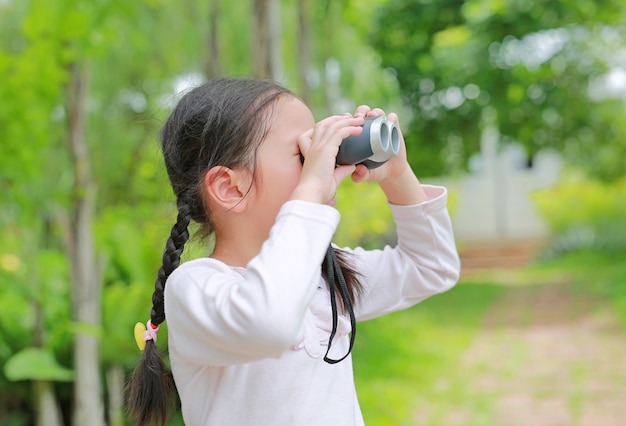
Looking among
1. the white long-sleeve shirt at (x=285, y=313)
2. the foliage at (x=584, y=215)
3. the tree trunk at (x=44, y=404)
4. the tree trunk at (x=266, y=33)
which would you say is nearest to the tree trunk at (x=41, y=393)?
the tree trunk at (x=44, y=404)

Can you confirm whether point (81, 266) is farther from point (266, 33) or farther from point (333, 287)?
point (333, 287)

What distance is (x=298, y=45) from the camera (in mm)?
4227

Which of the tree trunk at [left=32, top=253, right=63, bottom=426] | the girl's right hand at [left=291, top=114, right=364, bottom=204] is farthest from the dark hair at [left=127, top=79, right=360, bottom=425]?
the tree trunk at [left=32, top=253, right=63, bottom=426]

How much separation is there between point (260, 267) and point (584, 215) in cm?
1114

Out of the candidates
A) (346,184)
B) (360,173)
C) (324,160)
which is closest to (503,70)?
(346,184)

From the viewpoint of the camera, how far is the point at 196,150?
3.69 ft

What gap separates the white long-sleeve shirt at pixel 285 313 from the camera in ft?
2.93

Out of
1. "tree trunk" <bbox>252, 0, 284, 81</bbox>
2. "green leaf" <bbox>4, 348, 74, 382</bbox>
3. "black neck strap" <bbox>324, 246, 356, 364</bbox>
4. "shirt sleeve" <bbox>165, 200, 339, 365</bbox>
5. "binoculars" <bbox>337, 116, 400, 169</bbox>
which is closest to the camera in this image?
"shirt sleeve" <bbox>165, 200, 339, 365</bbox>

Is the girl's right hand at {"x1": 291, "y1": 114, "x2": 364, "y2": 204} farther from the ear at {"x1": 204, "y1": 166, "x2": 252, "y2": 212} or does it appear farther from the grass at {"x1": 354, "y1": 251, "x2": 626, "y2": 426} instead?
the grass at {"x1": 354, "y1": 251, "x2": 626, "y2": 426}

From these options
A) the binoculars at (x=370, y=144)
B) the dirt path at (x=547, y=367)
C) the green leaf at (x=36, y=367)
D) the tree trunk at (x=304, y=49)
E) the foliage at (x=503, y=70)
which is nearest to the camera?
the binoculars at (x=370, y=144)

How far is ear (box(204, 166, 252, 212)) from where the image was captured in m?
1.07

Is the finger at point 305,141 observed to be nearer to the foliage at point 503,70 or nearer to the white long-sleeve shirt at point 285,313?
the white long-sleeve shirt at point 285,313

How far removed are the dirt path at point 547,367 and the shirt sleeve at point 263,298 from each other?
3.15 m

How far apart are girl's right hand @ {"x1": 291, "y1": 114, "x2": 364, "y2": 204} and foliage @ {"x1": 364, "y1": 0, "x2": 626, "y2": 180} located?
18.0 ft
